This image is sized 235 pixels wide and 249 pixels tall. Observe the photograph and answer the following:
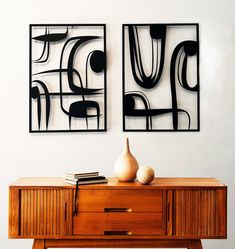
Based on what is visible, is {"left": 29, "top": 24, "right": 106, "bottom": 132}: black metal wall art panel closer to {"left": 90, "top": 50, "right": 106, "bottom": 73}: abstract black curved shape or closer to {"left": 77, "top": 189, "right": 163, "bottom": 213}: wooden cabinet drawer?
{"left": 90, "top": 50, "right": 106, "bottom": 73}: abstract black curved shape

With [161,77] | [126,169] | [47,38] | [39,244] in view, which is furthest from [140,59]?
[39,244]

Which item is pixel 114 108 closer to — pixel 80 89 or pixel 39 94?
pixel 80 89

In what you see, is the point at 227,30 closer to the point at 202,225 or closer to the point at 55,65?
the point at 55,65

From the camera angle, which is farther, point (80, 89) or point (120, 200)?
point (80, 89)

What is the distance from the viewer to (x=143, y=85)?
3.74m

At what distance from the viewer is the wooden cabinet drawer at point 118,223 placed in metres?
2.82

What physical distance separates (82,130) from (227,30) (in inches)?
54.9

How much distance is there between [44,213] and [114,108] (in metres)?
1.21

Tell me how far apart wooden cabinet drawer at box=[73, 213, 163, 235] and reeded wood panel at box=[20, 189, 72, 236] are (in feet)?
0.28

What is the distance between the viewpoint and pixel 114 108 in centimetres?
376

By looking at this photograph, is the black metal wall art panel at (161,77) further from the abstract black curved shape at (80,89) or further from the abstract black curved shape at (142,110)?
the abstract black curved shape at (80,89)

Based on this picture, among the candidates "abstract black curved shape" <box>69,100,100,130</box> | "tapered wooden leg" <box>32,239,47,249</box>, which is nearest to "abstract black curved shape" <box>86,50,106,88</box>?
"abstract black curved shape" <box>69,100,100,130</box>

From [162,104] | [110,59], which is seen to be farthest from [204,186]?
[110,59]

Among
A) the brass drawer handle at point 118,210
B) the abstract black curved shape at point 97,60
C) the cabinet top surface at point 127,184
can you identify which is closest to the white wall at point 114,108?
the abstract black curved shape at point 97,60
